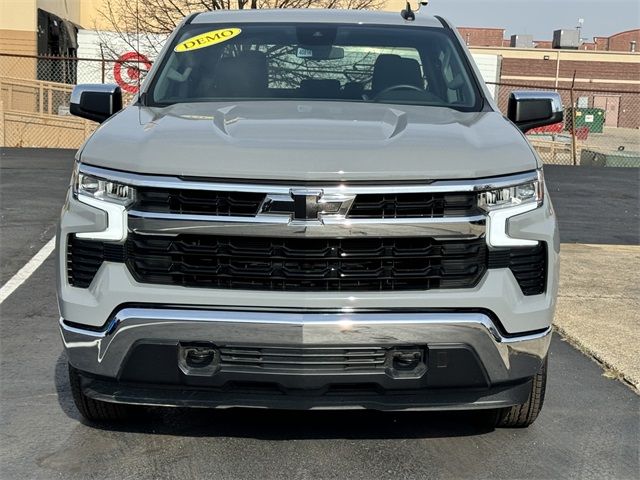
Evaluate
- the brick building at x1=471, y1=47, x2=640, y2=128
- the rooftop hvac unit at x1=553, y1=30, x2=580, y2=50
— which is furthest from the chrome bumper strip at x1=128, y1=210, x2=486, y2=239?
the rooftop hvac unit at x1=553, y1=30, x2=580, y2=50

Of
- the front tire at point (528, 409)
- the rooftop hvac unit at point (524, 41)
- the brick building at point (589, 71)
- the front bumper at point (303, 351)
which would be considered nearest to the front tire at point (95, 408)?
the front bumper at point (303, 351)

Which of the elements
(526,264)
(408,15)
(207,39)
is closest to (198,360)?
(526,264)

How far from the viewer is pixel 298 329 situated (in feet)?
11.4

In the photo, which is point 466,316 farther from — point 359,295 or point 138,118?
point 138,118

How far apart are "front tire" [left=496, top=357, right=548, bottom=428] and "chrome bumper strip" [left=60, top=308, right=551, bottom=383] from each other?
67cm

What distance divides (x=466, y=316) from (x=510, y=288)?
0.22m

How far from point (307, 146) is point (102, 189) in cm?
81

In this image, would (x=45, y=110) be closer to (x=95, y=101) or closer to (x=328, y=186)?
(x=95, y=101)

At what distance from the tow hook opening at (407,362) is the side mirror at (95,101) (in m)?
2.29

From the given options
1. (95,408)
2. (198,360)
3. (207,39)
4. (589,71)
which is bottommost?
(589,71)

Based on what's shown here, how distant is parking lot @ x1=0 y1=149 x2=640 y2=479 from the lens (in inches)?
153

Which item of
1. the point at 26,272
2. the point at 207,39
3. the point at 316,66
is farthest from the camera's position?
the point at 26,272

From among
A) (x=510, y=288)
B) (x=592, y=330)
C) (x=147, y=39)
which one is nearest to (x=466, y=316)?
(x=510, y=288)

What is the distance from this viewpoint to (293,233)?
11.5 feet
